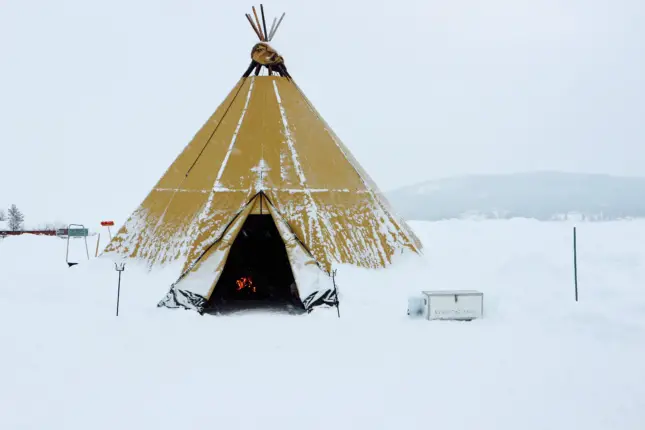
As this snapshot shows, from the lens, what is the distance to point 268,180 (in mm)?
14875

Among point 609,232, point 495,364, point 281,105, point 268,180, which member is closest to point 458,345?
point 495,364

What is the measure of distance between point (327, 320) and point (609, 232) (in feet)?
60.6

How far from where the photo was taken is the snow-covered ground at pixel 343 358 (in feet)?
24.0

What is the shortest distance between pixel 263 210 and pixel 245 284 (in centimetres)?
206

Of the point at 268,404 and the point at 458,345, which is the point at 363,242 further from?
the point at 268,404

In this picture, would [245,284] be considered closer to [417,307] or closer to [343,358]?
[417,307]

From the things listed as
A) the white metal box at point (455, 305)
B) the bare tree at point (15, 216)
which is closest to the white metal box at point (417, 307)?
the white metal box at point (455, 305)

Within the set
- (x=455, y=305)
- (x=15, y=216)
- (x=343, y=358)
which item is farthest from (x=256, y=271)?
(x=15, y=216)

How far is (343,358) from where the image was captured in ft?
31.6

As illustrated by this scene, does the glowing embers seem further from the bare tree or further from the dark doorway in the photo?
the bare tree

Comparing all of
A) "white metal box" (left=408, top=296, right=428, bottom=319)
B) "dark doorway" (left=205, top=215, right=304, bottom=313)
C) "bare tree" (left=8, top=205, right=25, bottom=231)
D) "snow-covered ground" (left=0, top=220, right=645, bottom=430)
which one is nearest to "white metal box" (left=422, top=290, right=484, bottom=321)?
"white metal box" (left=408, top=296, right=428, bottom=319)

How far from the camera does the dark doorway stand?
14977mm

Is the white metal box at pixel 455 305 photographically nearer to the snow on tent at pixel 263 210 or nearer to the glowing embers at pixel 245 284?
the snow on tent at pixel 263 210

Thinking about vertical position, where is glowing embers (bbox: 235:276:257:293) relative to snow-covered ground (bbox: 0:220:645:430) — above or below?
above
